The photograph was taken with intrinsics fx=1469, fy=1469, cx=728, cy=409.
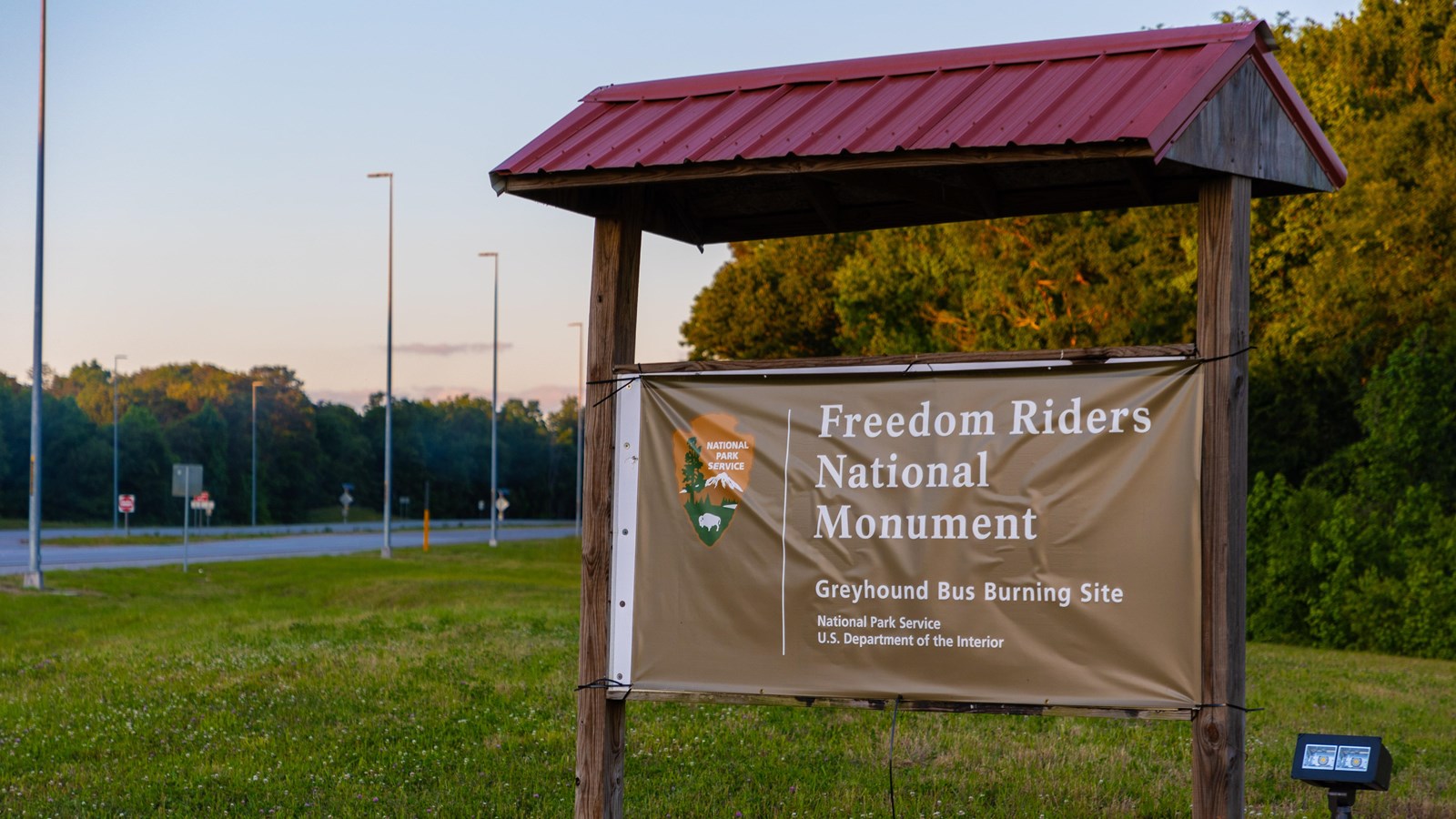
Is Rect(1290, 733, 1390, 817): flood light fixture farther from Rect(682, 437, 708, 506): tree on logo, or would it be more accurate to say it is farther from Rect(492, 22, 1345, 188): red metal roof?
Rect(682, 437, 708, 506): tree on logo

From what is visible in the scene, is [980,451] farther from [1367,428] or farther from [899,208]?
[1367,428]

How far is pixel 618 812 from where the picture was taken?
264 inches

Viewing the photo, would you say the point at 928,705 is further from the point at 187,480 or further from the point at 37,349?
the point at 187,480

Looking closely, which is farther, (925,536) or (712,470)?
(712,470)

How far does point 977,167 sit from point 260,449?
104237 millimetres

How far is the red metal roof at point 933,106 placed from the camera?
5637mm

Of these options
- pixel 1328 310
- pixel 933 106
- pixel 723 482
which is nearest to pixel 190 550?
pixel 1328 310

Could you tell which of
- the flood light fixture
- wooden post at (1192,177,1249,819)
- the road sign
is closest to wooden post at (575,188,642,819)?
wooden post at (1192,177,1249,819)

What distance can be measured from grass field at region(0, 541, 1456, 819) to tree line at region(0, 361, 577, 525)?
2863 inches

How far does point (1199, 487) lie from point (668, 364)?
90.8 inches

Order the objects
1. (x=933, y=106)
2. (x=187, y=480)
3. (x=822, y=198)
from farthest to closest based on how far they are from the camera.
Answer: (x=187, y=480)
(x=822, y=198)
(x=933, y=106)

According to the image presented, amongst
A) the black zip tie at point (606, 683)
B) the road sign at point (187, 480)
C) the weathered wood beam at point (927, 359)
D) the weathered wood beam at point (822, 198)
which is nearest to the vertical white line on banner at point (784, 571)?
the weathered wood beam at point (927, 359)

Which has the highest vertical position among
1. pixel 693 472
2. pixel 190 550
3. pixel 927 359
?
pixel 927 359

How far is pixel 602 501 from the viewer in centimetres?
666
